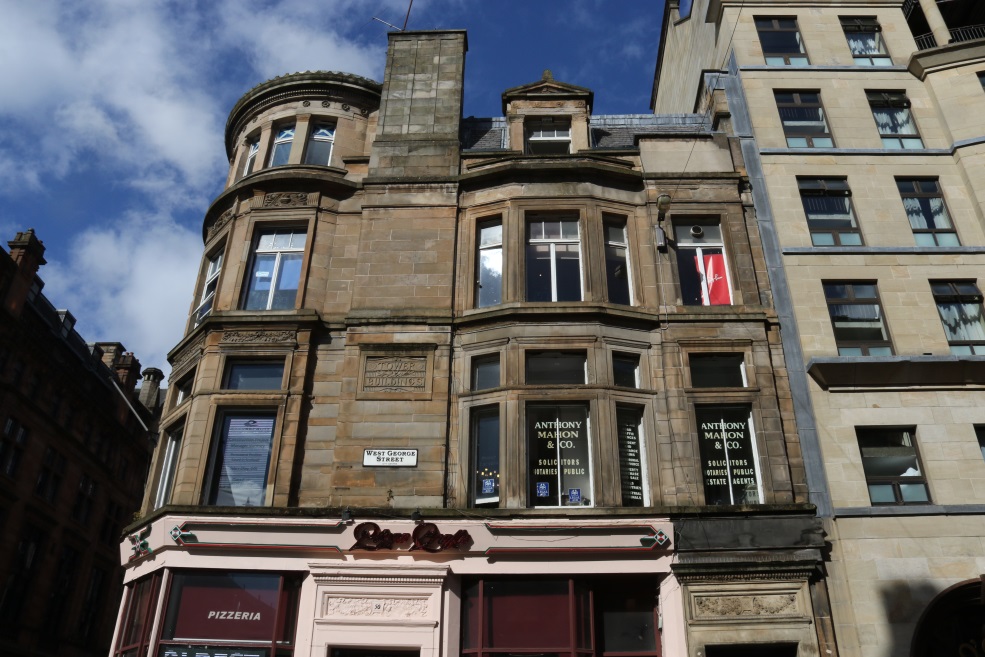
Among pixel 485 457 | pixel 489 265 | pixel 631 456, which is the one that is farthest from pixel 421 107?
pixel 631 456

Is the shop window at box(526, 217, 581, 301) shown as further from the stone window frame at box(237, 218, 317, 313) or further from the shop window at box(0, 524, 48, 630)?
the shop window at box(0, 524, 48, 630)

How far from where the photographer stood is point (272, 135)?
71.6 feet

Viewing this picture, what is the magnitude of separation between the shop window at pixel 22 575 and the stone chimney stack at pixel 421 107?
2578 centimetres

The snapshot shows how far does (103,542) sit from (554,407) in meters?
34.9

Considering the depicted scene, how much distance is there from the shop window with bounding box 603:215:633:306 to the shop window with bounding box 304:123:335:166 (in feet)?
26.6

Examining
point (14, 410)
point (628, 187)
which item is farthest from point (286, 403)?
point (14, 410)

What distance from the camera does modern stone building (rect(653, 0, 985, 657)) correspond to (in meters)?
14.8

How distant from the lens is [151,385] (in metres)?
51.2

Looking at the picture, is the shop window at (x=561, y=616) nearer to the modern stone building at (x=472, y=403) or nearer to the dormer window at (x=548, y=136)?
the modern stone building at (x=472, y=403)

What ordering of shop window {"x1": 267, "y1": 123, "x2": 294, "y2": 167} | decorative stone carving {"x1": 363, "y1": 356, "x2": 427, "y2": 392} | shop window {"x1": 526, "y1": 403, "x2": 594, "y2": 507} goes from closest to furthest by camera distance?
shop window {"x1": 526, "y1": 403, "x2": 594, "y2": 507} → decorative stone carving {"x1": 363, "y1": 356, "x2": 427, "y2": 392} → shop window {"x1": 267, "y1": 123, "x2": 294, "y2": 167}

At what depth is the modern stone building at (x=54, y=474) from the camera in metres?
32.9

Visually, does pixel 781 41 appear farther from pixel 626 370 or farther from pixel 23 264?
pixel 23 264

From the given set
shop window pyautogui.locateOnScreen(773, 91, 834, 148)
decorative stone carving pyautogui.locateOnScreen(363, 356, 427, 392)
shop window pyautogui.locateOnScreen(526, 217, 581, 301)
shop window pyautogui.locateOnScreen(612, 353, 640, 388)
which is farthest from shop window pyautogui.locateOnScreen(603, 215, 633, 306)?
shop window pyautogui.locateOnScreen(773, 91, 834, 148)

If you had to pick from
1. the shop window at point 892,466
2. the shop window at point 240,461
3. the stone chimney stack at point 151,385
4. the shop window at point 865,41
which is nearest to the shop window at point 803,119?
Result: the shop window at point 865,41
